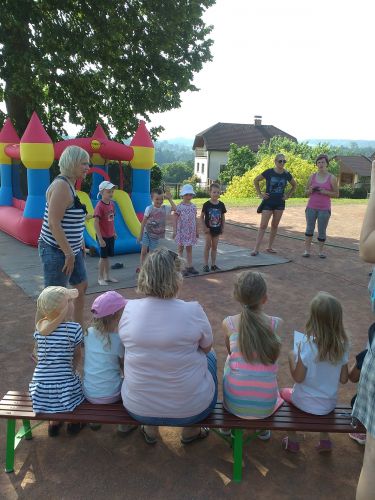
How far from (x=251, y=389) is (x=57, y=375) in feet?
4.07

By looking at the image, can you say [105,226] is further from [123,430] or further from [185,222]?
[123,430]

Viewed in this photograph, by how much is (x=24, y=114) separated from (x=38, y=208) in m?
4.97

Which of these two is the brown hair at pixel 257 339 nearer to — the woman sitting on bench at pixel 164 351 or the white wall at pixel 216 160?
the woman sitting on bench at pixel 164 351

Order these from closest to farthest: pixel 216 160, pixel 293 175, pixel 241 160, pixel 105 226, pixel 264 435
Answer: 1. pixel 264 435
2. pixel 105 226
3. pixel 293 175
4. pixel 241 160
5. pixel 216 160

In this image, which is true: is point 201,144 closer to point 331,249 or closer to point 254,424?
point 331,249

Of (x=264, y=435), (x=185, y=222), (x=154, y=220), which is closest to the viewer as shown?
(x=264, y=435)

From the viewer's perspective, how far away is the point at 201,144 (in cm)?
5725

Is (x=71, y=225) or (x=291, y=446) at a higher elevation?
(x=71, y=225)

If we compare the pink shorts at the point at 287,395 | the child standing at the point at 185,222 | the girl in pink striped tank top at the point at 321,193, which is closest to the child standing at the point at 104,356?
the pink shorts at the point at 287,395

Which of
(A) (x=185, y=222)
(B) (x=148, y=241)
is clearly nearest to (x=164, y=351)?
(B) (x=148, y=241)

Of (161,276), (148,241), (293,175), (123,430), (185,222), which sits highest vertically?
(293,175)

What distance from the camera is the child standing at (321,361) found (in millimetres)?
2596

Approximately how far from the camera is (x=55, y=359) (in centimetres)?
272

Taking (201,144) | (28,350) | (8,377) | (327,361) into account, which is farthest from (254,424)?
(201,144)
